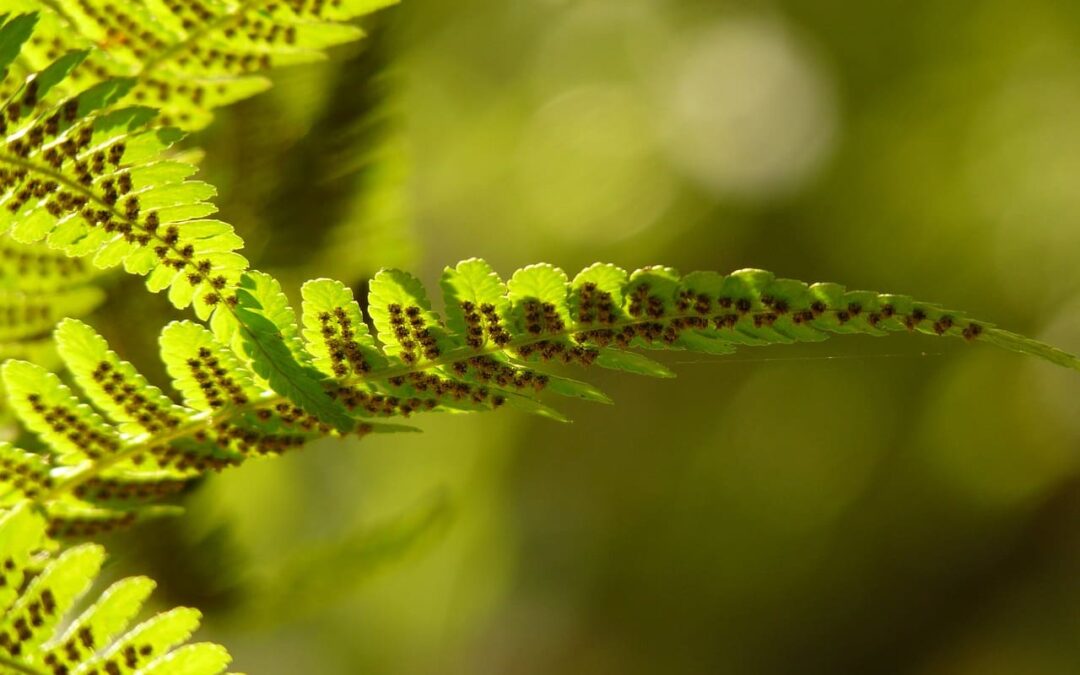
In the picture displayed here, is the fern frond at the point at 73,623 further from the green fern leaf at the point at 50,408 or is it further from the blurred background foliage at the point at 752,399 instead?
the blurred background foliage at the point at 752,399

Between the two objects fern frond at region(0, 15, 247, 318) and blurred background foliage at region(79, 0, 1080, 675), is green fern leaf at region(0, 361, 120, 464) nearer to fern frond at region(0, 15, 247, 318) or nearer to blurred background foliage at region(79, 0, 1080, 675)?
fern frond at region(0, 15, 247, 318)

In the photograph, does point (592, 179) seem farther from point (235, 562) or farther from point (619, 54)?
point (235, 562)

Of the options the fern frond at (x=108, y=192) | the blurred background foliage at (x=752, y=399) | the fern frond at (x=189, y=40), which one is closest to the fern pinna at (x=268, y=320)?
the fern frond at (x=108, y=192)

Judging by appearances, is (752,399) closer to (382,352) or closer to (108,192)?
(382,352)

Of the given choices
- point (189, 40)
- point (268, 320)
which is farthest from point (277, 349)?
point (189, 40)

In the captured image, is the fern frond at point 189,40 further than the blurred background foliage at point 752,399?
No

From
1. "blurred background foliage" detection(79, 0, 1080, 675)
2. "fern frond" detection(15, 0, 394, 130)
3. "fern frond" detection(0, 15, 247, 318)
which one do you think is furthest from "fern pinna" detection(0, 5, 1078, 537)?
"blurred background foliage" detection(79, 0, 1080, 675)

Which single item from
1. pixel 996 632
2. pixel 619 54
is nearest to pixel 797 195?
pixel 619 54
